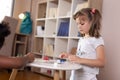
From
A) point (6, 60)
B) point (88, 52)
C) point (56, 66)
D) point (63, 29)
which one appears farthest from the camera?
point (63, 29)

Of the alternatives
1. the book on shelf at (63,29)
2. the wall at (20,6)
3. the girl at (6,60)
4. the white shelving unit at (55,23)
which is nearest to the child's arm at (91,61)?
the girl at (6,60)

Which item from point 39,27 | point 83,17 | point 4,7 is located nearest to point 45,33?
point 39,27

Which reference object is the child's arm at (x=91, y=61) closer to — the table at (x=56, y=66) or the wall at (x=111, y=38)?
the table at (x=56, y=66)

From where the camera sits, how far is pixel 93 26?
154 centimetres

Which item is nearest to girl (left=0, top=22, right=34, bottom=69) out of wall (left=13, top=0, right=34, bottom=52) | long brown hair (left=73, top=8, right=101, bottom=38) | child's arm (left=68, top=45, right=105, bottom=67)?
child's arm (left=68, top=45, right=105, bottom=67)

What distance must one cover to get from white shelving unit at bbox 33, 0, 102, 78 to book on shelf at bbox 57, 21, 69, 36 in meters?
0.05

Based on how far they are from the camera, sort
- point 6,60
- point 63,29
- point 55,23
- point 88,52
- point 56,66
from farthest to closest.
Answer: point 55,23 → point 63,29 → point 88,52 → point 56,66 → point 6,60

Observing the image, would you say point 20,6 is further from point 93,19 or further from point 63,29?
point 93,19

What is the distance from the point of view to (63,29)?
3191 millimetres

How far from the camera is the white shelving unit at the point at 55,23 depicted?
2.98 m

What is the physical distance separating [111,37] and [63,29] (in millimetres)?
833

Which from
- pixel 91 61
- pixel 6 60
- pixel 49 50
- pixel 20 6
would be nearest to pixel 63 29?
pixel 49 50

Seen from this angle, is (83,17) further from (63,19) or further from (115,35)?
(63,19)

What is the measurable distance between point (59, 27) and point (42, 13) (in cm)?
71
